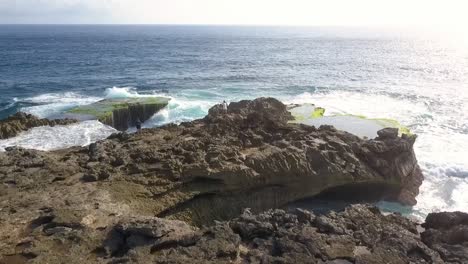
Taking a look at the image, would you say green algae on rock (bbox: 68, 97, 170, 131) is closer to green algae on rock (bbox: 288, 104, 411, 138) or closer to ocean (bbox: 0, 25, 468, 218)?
ocean (bbox: 0, 25, 468, 218)

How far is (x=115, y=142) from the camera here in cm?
2297

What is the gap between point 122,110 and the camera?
124ft

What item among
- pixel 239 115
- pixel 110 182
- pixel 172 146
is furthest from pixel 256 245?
pixel 239 115

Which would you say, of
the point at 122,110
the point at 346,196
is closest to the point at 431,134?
the point at 346,196

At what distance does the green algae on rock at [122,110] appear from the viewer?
117 feet

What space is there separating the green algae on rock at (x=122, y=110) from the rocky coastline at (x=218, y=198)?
11679 millimetres

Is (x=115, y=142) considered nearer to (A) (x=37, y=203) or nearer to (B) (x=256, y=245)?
(A) (x=37, y=203)

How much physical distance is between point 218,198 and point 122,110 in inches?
828

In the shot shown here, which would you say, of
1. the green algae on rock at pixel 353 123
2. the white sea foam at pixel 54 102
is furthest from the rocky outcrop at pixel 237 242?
the white sea foam at pixel 54 102

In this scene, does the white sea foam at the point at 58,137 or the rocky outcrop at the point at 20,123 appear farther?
the rocky outcrop at the point at 20,123

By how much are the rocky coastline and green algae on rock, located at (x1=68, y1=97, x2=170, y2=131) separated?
11679mm

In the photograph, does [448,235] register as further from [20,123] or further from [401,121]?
[401,121]

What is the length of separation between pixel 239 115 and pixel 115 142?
759 centimetres

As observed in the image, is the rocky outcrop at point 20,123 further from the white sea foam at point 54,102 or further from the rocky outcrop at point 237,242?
the rocky outcrop at point 237,242
